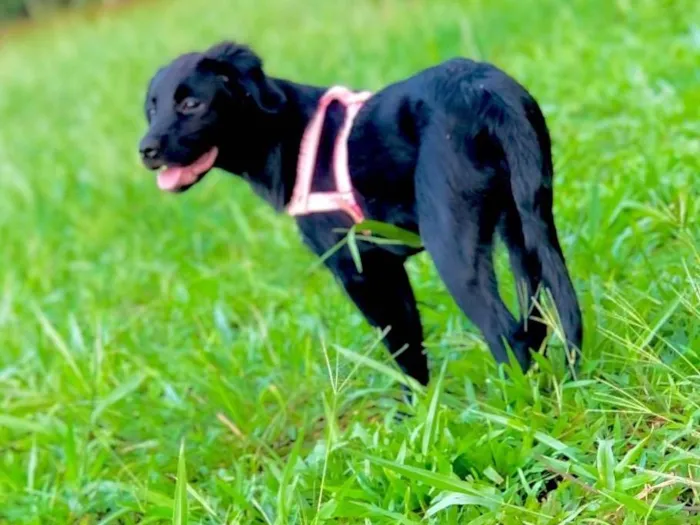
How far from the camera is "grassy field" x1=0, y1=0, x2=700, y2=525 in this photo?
6.48 ft

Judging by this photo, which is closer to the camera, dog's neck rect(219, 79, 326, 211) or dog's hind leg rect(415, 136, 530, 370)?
dog's hind leg rect(415, 136, 530, 370)

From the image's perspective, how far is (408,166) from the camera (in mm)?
2254

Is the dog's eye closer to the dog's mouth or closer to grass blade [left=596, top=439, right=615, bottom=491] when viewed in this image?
the dog's mouth

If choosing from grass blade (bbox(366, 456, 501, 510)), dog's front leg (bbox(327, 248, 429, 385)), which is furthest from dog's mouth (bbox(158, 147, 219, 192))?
grass blade (bbox(366, 456, 501, 510))

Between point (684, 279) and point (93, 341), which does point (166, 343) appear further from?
point (684, 279)

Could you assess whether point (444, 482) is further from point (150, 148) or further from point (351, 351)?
point (150, 148)

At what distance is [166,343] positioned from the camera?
3.60 meters

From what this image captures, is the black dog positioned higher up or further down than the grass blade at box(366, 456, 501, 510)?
higher up

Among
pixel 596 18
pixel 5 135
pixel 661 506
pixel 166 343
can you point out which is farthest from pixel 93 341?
pixel 5 135

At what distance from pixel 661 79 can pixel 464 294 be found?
2.50m

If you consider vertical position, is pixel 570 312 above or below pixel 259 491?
above

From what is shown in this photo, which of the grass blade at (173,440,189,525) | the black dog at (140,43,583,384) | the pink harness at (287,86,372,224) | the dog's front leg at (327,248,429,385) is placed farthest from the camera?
the dog's front leg at (327,248,429,385)

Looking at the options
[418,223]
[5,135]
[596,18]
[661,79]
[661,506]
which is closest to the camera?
[661,506]

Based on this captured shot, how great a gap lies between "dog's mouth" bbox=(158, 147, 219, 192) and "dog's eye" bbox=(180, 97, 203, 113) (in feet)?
0.40
